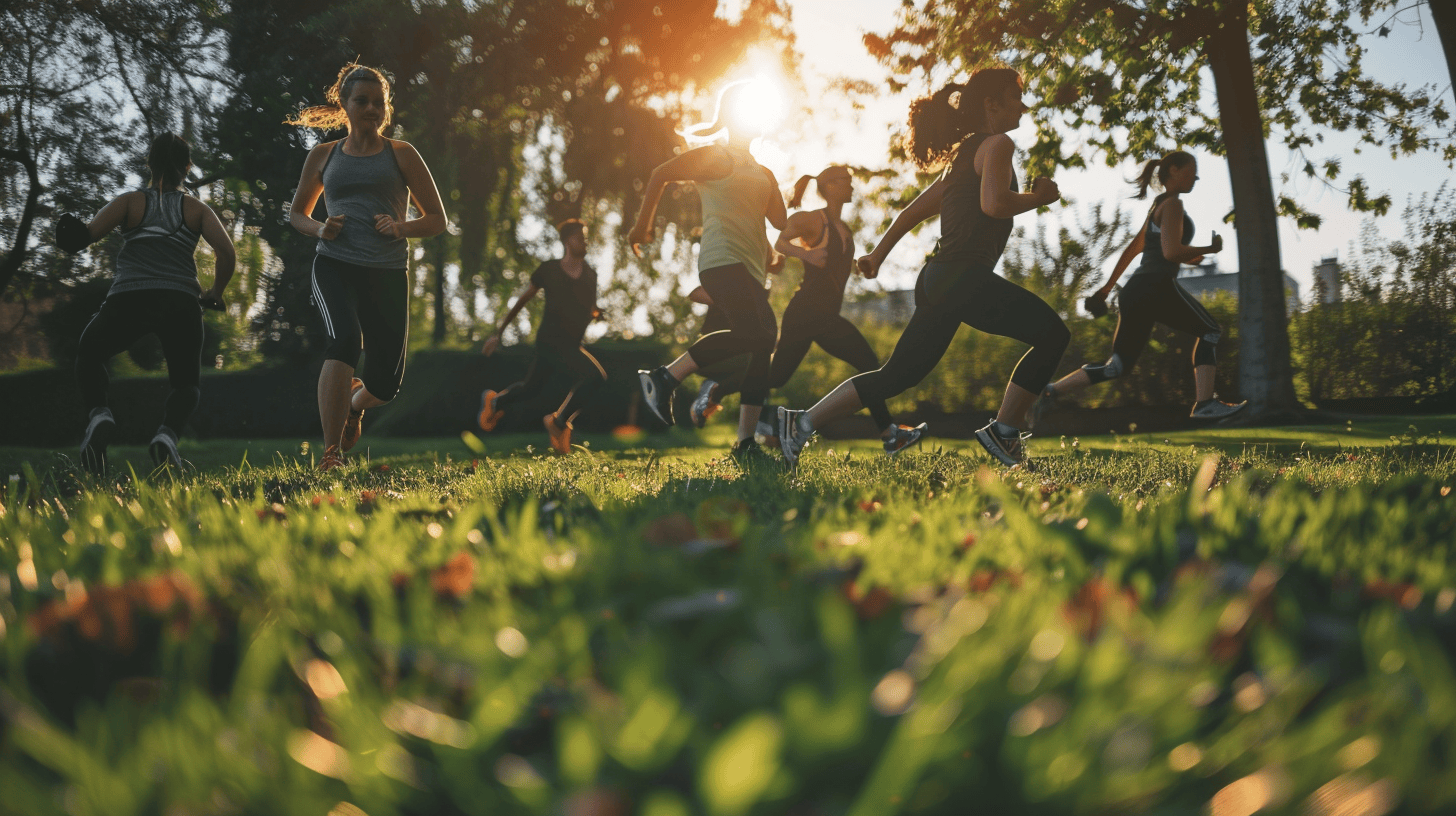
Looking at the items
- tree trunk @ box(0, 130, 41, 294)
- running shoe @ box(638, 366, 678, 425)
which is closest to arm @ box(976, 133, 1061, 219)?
running shoe @ box(638, 366, 678, 425)

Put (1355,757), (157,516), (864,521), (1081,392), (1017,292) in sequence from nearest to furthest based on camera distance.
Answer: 1. (1355,757)
2. (864,521)
3. (157,516)
4. (1017,292)
5. (1081,392)

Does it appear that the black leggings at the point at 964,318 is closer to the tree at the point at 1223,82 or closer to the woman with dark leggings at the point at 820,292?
the woman with dark leggings at the point at 820,292

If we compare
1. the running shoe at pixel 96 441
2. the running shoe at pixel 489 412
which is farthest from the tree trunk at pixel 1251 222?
the running shoe at pixel 96 441

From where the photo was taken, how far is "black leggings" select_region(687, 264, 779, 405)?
236 inches

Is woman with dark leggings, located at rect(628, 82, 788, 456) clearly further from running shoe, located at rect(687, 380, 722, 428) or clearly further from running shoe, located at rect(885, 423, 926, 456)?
running shoe, located at rect(885, 423, 926, 456)

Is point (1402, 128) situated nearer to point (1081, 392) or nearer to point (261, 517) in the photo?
point (1081, 392)

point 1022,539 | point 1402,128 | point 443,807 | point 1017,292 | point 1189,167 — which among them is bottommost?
point 443,807

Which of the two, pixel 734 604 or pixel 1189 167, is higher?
pixel 1189 167

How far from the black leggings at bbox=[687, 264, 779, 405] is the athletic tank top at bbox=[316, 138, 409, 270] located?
6.55 ft

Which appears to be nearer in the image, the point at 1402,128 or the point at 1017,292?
the point at 1017,292

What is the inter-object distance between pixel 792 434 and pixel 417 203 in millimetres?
2802

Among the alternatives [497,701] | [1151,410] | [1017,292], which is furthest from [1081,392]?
[497,701]

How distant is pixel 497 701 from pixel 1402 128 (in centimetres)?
1506

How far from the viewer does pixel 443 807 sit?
92 centimetres
